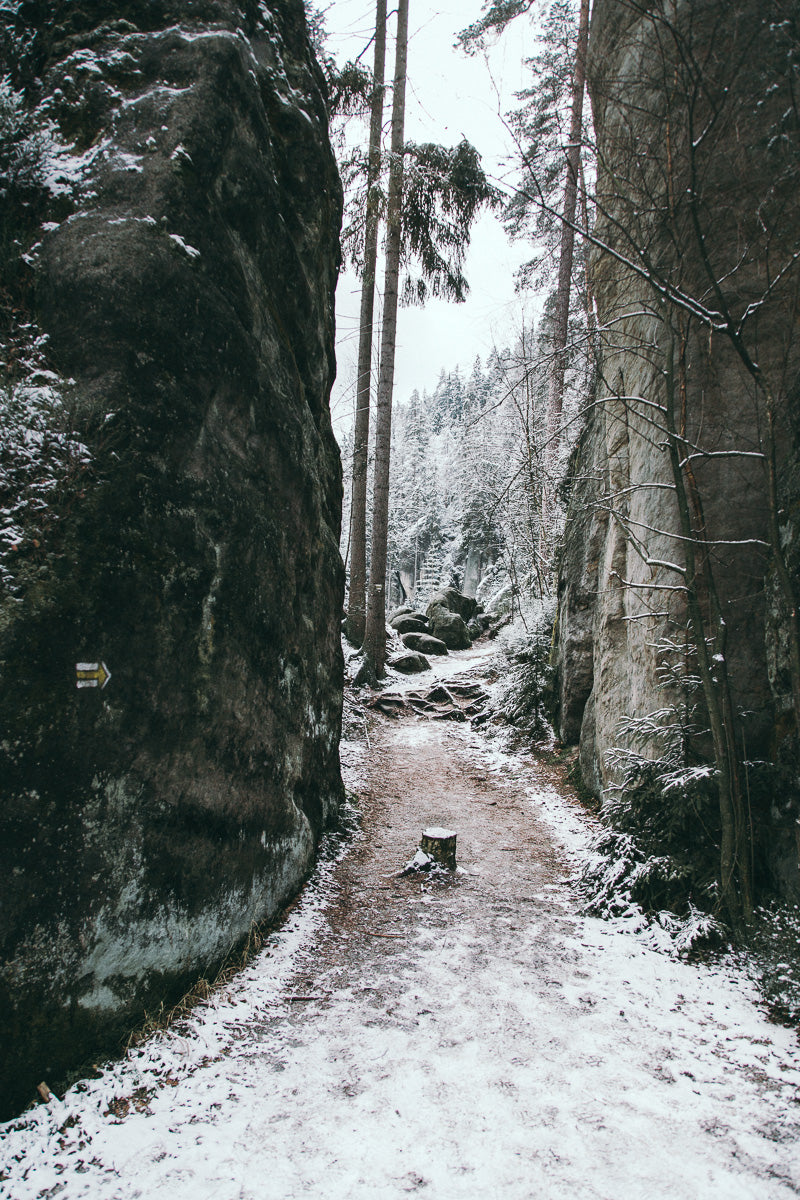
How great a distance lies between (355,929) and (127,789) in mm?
2403

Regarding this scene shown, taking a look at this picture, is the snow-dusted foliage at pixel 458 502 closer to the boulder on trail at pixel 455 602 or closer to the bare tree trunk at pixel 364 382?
the boulder on trail at pixel 455 602

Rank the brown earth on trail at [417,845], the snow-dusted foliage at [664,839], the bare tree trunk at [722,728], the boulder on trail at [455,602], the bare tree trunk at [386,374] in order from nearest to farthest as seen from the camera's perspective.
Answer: the bare tree trunk at [722,728], the snow-dusted foliage at [664,839], the brown earth on trail at [417,845], the bare tree trunk at [386,374], the boulder on trail at [455,602]

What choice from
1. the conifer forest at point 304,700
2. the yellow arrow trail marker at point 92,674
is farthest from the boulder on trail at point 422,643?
the yellow arrow trail marker at point 92,674

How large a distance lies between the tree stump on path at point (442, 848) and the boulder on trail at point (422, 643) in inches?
444

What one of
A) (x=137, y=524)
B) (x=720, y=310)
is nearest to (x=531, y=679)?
(x=720, y=310)

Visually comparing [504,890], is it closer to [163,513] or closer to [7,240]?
[163,513]

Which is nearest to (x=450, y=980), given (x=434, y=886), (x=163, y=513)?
(x=434, y=886)

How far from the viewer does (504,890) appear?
5266 millimetres

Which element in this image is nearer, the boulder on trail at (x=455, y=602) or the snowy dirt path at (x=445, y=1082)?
the snowy dirt path at (x=445, y=1082)

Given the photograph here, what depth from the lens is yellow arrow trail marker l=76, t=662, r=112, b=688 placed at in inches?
118

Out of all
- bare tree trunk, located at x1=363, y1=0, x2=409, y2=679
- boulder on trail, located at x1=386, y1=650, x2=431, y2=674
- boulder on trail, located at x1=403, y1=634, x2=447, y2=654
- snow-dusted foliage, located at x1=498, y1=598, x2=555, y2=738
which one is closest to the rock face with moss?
snow-dusted foliage, located at x1=498, y1=598, x2=555, y2=738

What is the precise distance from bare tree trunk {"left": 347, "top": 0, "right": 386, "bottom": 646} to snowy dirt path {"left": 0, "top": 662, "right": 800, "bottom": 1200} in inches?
353

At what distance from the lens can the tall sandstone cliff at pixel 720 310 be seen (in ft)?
13.5

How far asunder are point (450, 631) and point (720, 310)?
15.7m
